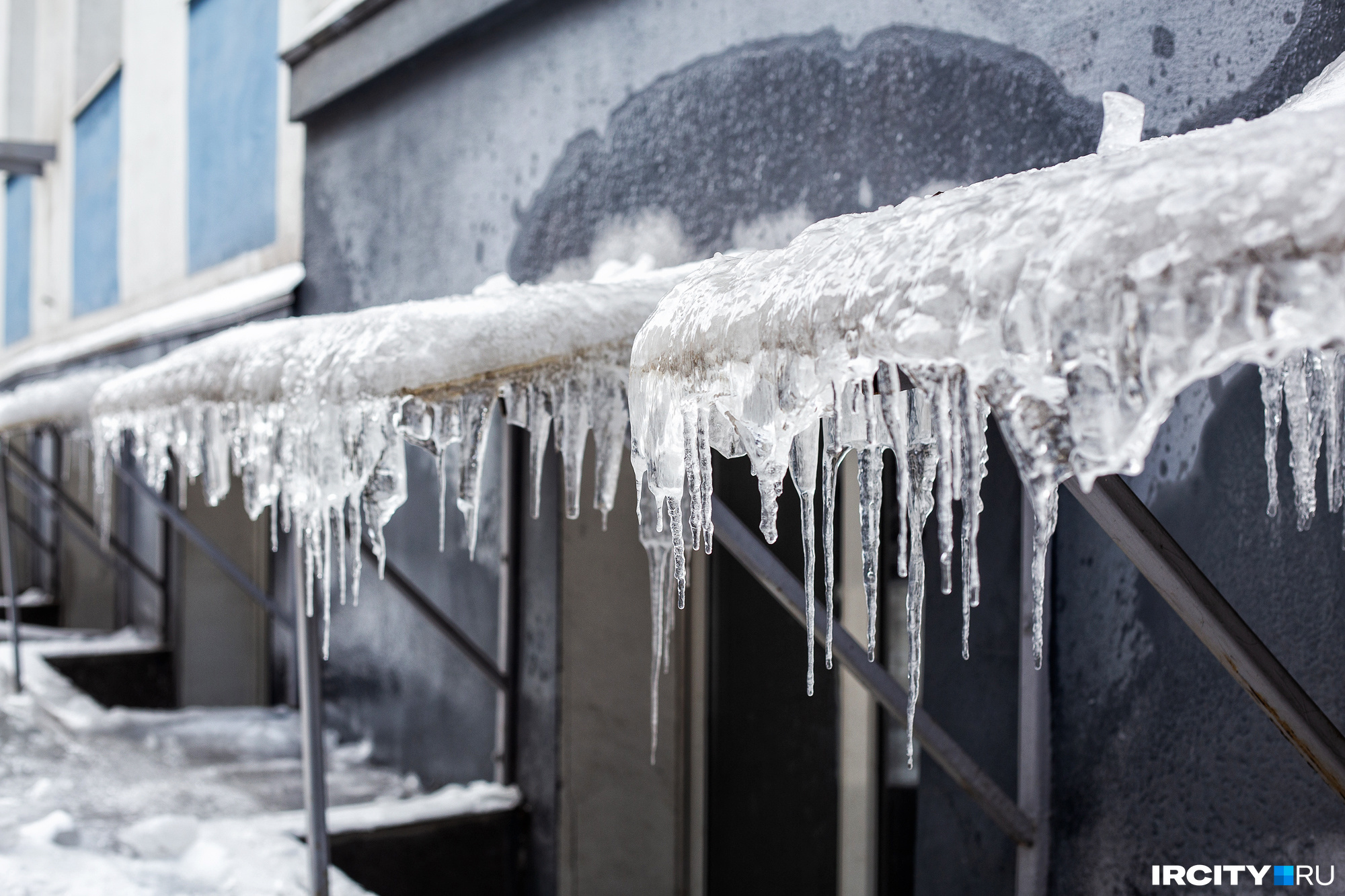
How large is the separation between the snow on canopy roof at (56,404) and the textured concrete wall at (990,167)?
206 cm

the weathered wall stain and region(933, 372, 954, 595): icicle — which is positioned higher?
the weathered wall stain

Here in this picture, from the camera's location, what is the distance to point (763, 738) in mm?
4438

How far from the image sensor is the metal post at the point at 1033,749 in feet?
8.10

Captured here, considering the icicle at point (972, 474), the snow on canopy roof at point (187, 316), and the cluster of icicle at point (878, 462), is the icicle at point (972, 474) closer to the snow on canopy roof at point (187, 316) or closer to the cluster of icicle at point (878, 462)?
the cluster of icicle at point (878, 462)

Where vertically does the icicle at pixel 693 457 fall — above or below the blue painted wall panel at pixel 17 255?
below

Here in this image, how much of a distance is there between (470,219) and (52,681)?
4.61 metres

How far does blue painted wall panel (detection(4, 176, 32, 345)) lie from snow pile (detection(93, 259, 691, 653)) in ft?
41.8

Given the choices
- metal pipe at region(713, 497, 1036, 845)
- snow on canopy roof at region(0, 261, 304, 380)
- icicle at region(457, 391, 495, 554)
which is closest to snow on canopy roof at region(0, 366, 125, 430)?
snow on canopy roof at region(0, 261, 304, 380)

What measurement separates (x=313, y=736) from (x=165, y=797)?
2474mm

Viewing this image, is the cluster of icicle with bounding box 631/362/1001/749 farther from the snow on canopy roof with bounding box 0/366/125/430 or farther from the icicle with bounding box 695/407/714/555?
the snow on canopy roof with bounding box 0/366/125/430

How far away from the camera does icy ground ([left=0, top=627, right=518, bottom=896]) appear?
11.5ft

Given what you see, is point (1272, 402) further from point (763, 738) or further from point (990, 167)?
point (763, 738)

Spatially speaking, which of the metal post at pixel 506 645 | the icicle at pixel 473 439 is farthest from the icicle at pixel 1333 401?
the metal post at pixel 506 645

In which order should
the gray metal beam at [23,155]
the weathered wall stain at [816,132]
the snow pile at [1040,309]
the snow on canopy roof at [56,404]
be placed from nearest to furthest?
1. the snow pile at [1040,309]
2. the weathered wall stain at [816,132]
3. the snow on canopy roof at [56,404]
4. the gray metal beam at [23,155]
